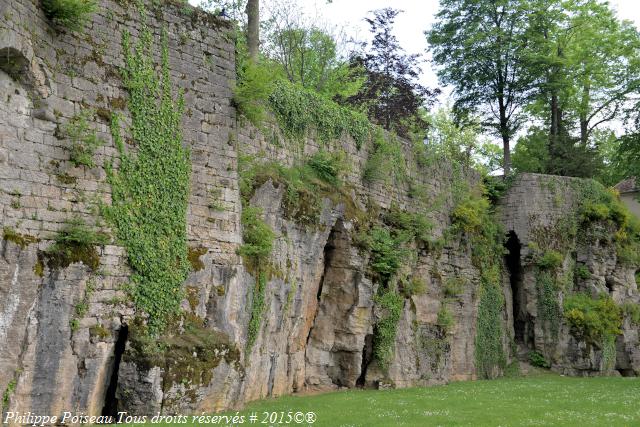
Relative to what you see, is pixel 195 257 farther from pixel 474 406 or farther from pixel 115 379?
Answer: pixel 474 406

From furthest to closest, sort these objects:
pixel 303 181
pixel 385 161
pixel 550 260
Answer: pixel 550 260, pixel 385 161, pixel 303 181

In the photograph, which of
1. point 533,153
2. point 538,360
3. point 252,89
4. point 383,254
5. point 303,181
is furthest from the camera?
point 533,153

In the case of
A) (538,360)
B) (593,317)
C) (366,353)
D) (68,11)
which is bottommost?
(538,360)

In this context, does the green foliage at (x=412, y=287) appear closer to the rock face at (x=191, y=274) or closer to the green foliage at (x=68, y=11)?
the rock face at (x=191, y=274)

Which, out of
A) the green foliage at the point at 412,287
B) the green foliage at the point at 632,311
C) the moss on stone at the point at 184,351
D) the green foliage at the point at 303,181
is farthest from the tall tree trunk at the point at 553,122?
the moss on stone at the point at 184,351

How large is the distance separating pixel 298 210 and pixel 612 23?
25.2m

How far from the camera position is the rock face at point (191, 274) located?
950 centimetres

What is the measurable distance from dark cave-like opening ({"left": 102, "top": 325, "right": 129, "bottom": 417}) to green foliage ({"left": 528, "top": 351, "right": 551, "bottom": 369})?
17.6 metres

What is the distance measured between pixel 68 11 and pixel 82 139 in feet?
6.46

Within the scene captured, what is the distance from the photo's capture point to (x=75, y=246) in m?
10.1

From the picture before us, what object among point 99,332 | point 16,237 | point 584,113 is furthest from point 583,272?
point 16,237

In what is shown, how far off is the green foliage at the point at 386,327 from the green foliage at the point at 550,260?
8.71m

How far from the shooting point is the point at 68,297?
→ 9891 mm

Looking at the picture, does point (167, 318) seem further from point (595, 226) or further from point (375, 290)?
point (595, 226)
